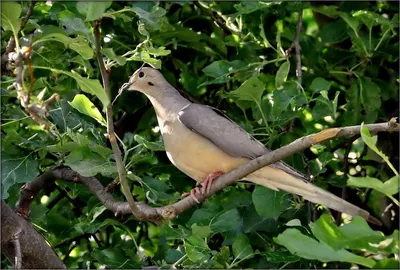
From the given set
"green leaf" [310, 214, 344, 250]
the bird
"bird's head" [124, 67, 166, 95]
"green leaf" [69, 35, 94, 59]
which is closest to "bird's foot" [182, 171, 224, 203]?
Answer: the bird

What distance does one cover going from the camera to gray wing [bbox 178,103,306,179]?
395 centimetres

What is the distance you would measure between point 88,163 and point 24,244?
42cm

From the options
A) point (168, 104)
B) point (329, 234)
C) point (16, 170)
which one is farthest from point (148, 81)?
point (329, 234)

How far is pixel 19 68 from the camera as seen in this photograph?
287 cm

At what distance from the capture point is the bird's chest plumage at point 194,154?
3918 mm

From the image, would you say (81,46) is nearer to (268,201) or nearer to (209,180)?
(209,180)

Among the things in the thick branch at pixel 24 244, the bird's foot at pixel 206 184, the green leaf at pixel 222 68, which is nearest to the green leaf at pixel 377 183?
the bird's foot at pixel 206 184

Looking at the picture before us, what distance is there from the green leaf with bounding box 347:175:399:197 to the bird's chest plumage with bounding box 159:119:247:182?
1641 millimetres

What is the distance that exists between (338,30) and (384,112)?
2.02 ft

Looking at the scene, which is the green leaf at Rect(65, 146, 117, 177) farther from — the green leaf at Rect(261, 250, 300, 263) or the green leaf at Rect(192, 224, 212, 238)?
the green leaf at Rect(261, 250, 300, 263)

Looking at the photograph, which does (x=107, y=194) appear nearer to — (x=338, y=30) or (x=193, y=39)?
(x=193, y=39)

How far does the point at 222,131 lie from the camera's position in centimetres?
403

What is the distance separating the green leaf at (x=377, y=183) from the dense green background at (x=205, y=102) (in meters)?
1.06

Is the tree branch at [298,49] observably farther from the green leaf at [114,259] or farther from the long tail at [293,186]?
the green leaf at [114,259]
